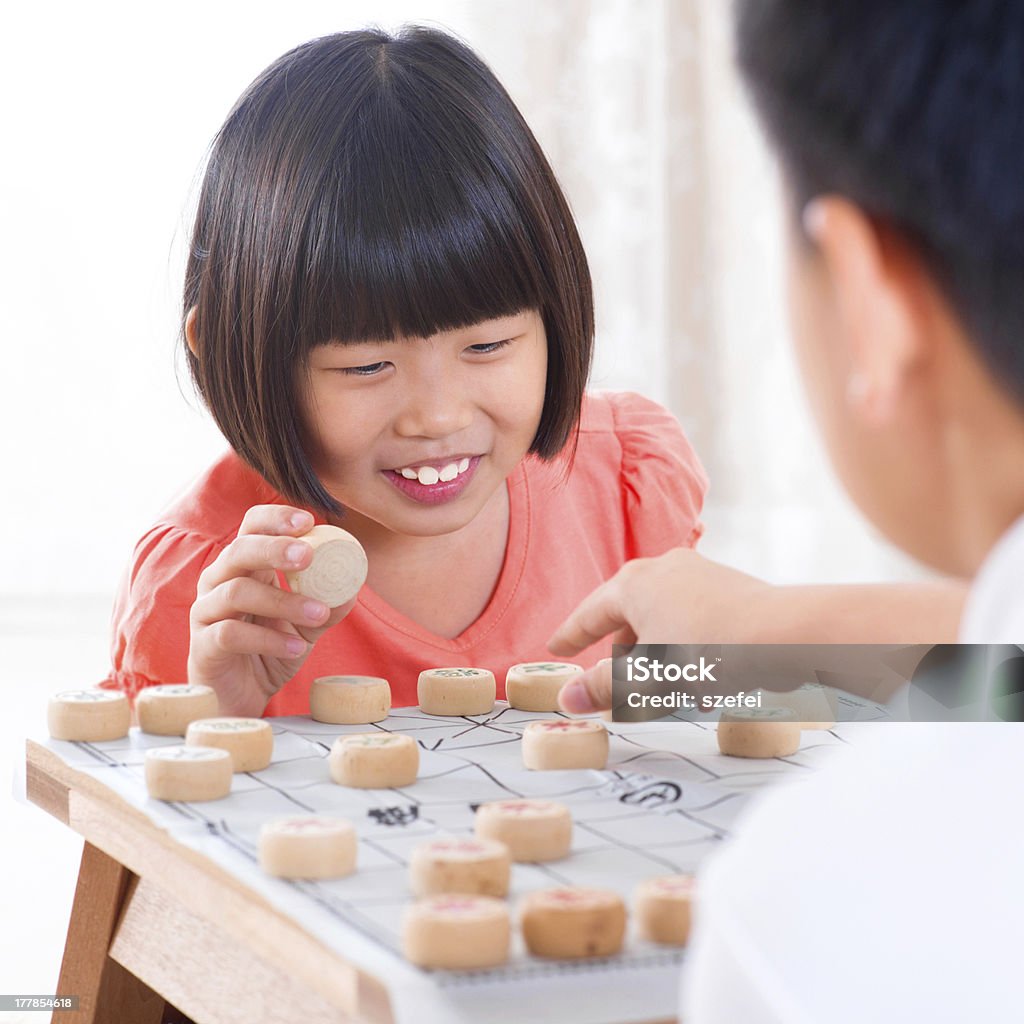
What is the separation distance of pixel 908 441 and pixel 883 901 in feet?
0.43

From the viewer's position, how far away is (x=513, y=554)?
130 cm

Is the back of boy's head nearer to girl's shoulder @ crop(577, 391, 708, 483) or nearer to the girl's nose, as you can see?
the girl's nose

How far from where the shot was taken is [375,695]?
0.81 meters

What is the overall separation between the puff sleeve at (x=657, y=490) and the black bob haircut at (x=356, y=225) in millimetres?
285

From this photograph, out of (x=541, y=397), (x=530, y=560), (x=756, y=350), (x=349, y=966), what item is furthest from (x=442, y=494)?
(x=756, y=350)

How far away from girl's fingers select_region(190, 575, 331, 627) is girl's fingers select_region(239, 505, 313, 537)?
34 mm

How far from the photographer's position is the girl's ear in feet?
3.67

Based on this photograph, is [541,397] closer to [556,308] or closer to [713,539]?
[556,308]

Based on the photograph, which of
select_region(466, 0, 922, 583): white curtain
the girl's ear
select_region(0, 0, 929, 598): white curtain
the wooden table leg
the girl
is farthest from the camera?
select_region(466, 0, 922, 583): white curtain

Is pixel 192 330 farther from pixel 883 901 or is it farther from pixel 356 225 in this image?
pixel 883 901

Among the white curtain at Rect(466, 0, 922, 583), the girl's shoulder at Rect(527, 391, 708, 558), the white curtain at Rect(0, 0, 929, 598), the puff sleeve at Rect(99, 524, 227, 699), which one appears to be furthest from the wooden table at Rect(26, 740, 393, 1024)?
the white curtain at Rect(466, 0, 922, 583)

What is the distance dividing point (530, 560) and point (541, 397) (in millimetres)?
230

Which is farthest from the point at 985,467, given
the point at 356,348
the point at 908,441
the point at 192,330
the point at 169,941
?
the point at 192,330

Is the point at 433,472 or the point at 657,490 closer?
the point at 433,472
